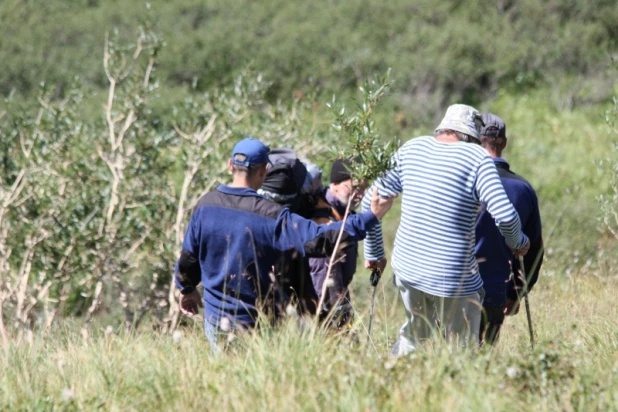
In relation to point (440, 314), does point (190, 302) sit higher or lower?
lower

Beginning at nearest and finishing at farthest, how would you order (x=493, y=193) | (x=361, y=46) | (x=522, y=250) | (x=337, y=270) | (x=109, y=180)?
1. (x=493, y=193)
2. (x=522, y=250)
3. (x=337, y=270)
4. (x=109, y=180)
5. (x=361, y=46)

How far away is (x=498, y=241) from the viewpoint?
5.08 metres

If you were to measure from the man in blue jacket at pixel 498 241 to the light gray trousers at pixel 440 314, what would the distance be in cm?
31

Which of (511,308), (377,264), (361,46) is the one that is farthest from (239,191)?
(361,46)

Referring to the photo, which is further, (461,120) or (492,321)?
(492,321)

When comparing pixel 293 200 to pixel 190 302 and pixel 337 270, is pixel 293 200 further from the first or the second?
pixel 190 302

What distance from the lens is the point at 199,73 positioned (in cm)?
2241

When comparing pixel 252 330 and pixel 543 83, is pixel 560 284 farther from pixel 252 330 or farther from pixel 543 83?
pixel 543 83

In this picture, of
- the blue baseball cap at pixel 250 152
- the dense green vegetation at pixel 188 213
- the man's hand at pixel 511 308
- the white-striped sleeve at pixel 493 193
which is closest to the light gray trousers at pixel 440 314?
the dense green vegetation at pixel 188 213

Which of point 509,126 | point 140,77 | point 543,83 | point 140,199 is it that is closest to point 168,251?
point 140,199

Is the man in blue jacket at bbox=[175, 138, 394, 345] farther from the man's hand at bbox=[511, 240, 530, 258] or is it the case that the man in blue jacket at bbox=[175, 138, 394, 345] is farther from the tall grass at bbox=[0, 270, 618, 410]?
the man's hand at bbox=[511, 240, 530, 258]

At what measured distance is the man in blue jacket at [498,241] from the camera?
5059 mm

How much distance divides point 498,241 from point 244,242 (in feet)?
4.90

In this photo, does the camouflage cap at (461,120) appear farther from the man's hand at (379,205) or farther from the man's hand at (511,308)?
the man's hand at (511,308)
